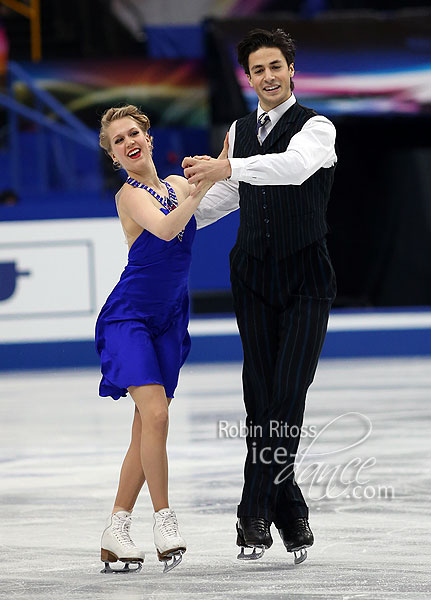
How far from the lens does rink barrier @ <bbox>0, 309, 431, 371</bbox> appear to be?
28.4 feet

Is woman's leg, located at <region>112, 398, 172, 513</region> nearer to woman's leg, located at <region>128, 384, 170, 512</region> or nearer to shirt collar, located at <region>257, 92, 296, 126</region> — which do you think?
woman's leg, located at <region>128, 384, 170, 512</region>

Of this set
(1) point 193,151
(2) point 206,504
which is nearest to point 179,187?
(2) point 206,504

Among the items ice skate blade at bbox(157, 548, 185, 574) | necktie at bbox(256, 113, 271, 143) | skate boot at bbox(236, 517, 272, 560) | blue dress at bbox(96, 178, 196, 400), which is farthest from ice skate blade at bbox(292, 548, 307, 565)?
necktie at bbox(256, 113, 271, 143)

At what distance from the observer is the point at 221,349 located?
8.76 m

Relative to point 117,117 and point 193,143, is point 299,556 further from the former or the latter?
point 193,143

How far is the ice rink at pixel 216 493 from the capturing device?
2943 mm

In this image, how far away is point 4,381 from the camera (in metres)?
8.04

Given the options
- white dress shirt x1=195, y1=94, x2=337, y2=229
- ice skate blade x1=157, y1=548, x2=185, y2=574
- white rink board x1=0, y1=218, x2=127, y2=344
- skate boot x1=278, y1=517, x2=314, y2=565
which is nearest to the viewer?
white dress shirt x1=195, y1=94, x2=337, y2=229

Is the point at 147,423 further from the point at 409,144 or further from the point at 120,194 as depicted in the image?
the point at 409,144

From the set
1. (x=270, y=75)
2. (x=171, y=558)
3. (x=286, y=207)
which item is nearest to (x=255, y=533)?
(x=171, y=558)

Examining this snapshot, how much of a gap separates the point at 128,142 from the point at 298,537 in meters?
1.19

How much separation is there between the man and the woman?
0.65ft

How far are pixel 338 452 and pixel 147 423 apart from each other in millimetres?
1978

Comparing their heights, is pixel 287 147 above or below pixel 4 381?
above
